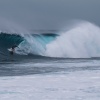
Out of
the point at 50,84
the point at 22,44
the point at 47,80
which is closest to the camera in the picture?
the point at 50,84

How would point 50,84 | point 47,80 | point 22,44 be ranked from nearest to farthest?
1. point 50,84
2. point 47,80
3. point 22,44

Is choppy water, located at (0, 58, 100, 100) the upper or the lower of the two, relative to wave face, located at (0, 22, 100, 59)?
lower

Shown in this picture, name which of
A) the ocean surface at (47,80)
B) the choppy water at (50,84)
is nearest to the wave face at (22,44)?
the ocean surface at (47,80)

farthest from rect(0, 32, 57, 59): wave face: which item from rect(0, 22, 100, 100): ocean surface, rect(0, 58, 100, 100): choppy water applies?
rect(0, 58, 100, 100): choppy water

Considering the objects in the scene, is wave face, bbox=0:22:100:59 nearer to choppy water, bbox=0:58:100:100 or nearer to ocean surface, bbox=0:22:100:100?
ocean surface, bbox=0:22:100:100

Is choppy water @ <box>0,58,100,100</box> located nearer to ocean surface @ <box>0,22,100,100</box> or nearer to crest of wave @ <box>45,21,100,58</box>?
ocean surface @ <box>0,22,100,100</box>

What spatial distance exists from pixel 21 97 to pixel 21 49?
23485 mm

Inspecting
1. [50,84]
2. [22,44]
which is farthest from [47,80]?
[22,44]

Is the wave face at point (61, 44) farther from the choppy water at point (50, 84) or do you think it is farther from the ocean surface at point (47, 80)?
the choppy water at point (50, 84)

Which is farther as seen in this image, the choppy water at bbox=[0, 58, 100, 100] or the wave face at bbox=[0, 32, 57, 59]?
the wave face at bbox=[0, 32, 57, 59]

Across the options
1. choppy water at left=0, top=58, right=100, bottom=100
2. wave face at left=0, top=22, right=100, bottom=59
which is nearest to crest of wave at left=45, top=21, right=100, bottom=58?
wave face at left=0, top=22, right=100, bottom=59

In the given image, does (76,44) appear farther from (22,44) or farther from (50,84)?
(50,84)

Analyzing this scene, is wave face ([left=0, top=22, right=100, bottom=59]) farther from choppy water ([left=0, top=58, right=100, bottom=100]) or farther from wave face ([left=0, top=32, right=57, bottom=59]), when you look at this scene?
choppy water ([left=0, top=58, right=100, bottom=100])

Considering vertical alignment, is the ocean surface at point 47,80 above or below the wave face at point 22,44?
below
